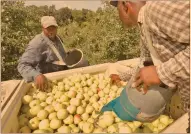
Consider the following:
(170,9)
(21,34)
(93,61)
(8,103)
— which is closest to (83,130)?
(8,103)

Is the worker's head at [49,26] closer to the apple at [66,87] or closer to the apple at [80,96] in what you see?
the apple at [66,87]

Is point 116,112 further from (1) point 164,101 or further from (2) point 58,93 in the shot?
(2) point 58,93

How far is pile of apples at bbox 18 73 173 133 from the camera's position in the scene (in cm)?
308

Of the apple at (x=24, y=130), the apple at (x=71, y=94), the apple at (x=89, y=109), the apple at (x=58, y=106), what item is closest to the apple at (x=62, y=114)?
the apple at (x=58, y=106)

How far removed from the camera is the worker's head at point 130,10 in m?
2.25

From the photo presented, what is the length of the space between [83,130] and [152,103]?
998 mm

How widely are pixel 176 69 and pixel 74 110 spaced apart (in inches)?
75.3

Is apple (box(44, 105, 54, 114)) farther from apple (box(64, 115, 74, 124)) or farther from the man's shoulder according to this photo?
the man's shoulder

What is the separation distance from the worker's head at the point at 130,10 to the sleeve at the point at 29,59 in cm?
253

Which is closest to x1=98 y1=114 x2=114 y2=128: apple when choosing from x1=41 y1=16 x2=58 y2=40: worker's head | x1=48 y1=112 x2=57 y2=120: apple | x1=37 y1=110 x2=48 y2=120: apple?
x1=48 y1=112 x2=57 y2=120: apple

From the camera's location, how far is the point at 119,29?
9445 millimetres

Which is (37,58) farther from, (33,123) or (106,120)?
(106,120)

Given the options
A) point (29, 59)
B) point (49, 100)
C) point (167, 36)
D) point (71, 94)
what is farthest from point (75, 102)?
point (167, 36)

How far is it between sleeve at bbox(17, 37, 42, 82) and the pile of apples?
669 millimetres
